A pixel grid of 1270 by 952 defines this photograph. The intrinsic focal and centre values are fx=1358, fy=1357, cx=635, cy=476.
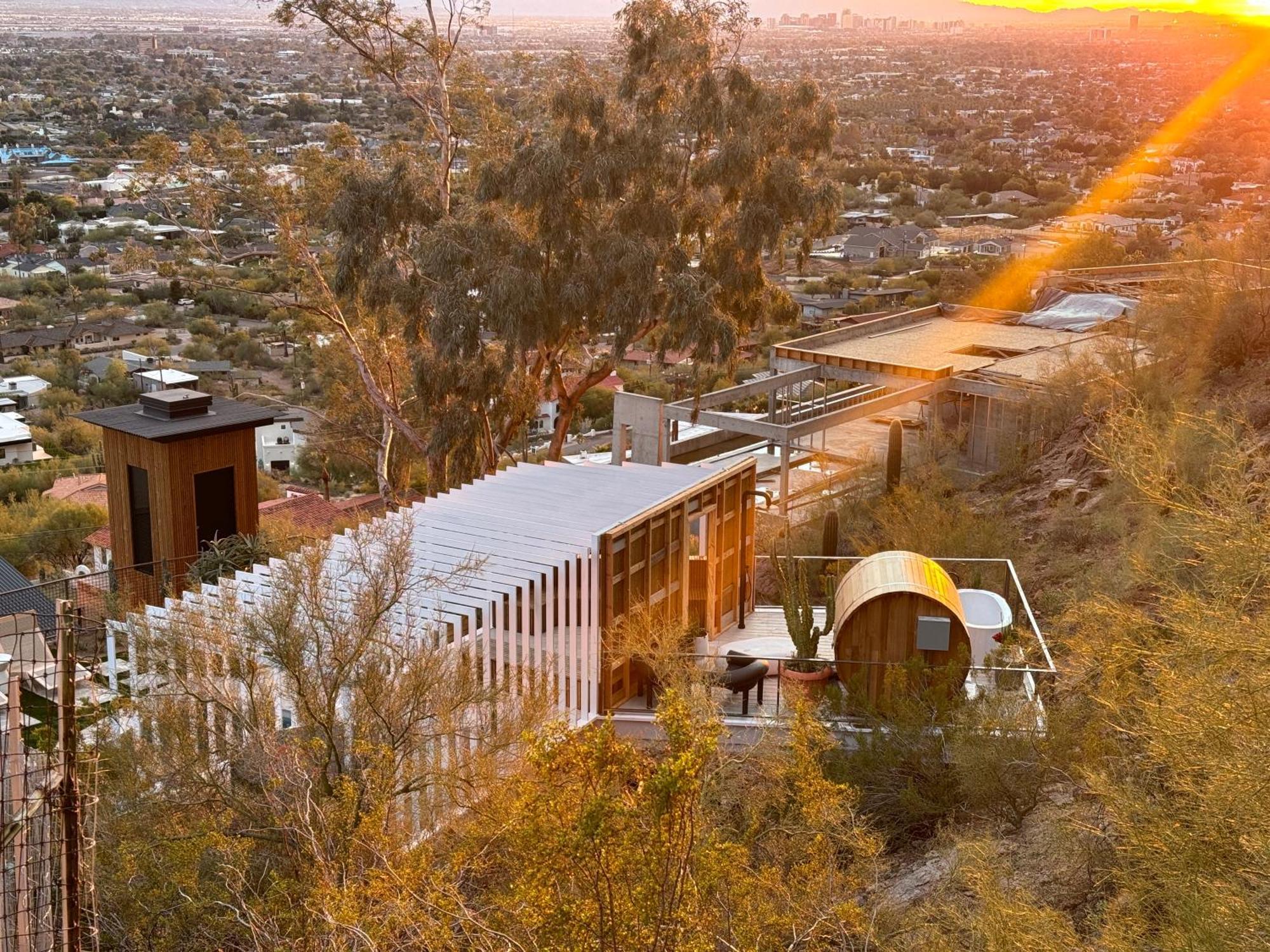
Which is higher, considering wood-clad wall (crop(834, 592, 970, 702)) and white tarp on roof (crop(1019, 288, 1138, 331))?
white tarp on roof (crop(1019, 288, 1138, 331))

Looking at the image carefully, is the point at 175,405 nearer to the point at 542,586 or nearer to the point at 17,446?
the point at 542,586

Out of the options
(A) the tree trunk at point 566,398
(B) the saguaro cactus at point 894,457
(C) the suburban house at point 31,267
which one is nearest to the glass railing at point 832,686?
(B) the saguaro cactus at point 894,457

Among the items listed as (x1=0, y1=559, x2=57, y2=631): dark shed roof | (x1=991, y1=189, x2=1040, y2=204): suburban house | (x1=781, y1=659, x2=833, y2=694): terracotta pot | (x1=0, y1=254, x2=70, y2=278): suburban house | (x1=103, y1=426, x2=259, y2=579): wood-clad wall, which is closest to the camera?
(x1=781, y1=659, x2=833, y2=694): terracotta pot

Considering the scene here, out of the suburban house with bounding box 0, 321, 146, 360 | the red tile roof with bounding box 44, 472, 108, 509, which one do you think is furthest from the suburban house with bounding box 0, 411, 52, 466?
the suburban house with bounding box 0, 321, 146, 360

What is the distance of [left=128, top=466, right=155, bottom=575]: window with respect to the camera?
1324 centimetres

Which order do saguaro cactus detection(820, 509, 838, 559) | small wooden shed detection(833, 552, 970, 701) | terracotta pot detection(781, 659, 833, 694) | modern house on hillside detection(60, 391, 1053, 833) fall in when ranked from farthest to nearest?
saguaro cactus detection(820, 509, 838, 559) → terracotta pot detection(781, 659, 833, 694) → small wooden shed detection(833, 552, 970, 701) → modern house on hillside detection(60, 391, 1053, 833)

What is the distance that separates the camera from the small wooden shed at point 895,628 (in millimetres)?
10977

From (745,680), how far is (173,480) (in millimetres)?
5787

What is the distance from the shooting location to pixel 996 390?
65.6 feet

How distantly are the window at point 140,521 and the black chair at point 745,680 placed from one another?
591 cm

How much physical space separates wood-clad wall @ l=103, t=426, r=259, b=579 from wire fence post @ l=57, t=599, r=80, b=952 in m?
7.78

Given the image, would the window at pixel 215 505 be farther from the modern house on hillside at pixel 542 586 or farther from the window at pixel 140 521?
the window at pixel 140 521

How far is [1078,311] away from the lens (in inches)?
979

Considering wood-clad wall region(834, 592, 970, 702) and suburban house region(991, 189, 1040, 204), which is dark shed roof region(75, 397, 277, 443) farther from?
suburban house region(991, 189, 1040, 204)
